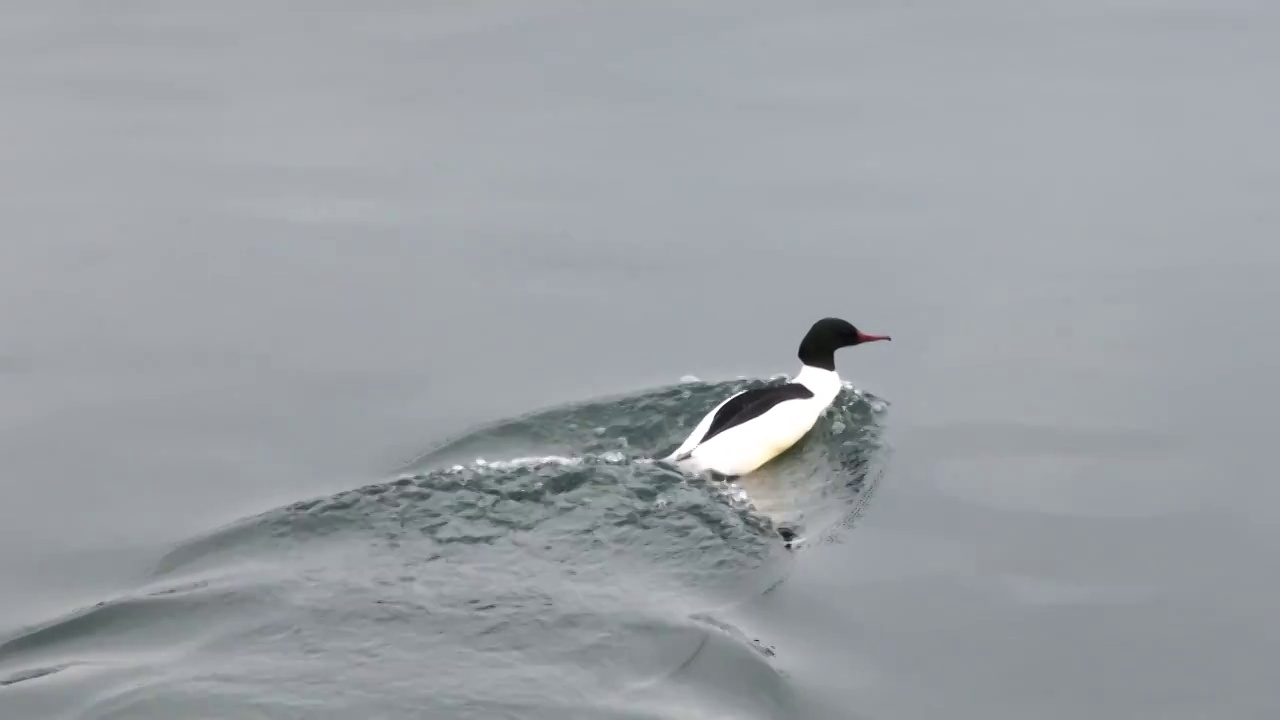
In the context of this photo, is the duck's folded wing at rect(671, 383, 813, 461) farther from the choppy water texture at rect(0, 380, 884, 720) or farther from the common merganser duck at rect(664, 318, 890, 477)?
the choppy water texture at rect(0, 380, 884, 720)

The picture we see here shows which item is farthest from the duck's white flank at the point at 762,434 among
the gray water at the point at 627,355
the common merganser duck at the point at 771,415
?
the gray water at the point at 627,355

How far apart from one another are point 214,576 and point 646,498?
107 inches

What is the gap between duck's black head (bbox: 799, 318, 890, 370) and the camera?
41.5 ft

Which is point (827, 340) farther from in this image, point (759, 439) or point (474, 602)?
point (474, 602)

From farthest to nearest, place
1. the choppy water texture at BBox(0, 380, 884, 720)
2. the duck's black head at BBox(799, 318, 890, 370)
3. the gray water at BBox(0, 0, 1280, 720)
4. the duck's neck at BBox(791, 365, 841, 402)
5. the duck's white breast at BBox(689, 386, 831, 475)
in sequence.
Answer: the duck's neck at BBox(791, 365, 841, 402) < the duck's black head at BBox(799, 318, 890, 370) < the duck's white breast at BBox(689, 386, 831, 475) < the gray water at BBox(0, 0, 1280, 720) < the choppy water texture at BBox(0, 380, 884, 720)

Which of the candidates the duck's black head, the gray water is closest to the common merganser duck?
the duck's black head

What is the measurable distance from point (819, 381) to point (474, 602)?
14.0 feet

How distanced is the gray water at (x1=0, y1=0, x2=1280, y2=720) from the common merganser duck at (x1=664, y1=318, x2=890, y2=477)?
0.72 ft

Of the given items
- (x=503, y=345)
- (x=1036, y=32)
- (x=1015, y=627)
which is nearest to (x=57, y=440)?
(x=503, y=345)

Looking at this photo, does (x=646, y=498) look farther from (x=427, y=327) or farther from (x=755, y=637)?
(x=427, y=327)

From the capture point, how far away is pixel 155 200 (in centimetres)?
1502

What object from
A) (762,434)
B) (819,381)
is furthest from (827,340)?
(762,434)

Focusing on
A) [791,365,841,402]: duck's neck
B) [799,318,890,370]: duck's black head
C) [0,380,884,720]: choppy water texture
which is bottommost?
[0,380,884,720]: choppy water texture

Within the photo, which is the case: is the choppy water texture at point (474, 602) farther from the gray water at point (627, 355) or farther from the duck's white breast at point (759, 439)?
the duck's white breast at point (759, 439)
